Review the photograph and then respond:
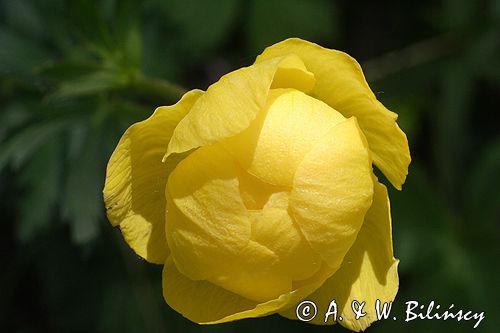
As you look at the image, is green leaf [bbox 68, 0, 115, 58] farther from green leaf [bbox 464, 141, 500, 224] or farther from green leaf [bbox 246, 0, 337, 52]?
green leaf [bbox 464, 141, 500, 224]

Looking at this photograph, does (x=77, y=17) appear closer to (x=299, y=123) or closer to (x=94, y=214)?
(x=94, y=214)

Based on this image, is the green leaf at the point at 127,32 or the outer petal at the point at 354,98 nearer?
the outer petal at the point at 354,98

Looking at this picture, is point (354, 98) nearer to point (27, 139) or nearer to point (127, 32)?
point (127, 32)

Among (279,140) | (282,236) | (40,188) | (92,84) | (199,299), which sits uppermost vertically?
(279,140)

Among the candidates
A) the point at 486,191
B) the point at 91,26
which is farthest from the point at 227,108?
the point at 486,191

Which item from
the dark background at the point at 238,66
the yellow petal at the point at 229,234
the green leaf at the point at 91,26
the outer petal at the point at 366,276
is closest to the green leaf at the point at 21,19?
the dark background at the point at 238,66

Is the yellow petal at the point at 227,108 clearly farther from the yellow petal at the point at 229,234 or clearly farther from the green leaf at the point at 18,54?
the green leaf at the point at 18,54

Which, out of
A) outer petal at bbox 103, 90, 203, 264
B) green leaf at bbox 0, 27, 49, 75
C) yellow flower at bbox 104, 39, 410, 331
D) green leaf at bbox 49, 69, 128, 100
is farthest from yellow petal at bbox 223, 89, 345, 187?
green leaf at bbox 0, 27, 49, 75
